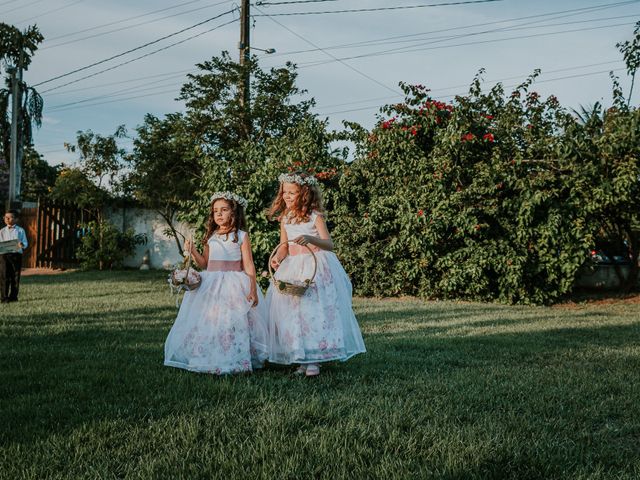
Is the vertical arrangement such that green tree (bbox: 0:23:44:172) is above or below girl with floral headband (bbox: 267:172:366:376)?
above

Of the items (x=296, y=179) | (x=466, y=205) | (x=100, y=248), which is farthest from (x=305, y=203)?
(x=100, y=248)

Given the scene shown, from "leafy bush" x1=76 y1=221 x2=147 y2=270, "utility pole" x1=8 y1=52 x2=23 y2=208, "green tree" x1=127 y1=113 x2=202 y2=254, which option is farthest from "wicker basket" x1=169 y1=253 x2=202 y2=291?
"utility pole" x1=8 y1=52 x2=23 y2=208

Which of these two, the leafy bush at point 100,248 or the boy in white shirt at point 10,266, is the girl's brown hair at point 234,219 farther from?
the leafy bush at point 100,248

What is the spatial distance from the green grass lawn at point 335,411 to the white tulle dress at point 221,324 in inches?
6.3

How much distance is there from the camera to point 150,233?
64.1 ft

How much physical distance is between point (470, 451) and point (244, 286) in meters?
2.51

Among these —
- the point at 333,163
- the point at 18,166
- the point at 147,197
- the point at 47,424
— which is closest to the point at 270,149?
the point at 333,163

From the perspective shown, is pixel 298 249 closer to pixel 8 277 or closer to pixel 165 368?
pixel 165 368

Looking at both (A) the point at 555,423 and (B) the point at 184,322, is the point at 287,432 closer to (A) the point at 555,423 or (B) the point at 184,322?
(A) the point at 555,423

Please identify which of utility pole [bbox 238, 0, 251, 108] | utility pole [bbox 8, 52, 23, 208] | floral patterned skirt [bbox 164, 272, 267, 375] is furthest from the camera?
utility pole [bbox 8, 52, 23, 208]

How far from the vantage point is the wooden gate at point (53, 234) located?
740 inches

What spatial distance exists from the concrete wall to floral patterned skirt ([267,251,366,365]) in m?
14.7

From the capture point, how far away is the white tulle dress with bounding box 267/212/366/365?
471 cm

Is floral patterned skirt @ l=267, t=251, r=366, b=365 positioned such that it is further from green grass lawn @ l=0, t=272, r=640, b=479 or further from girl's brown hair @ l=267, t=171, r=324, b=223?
girl's brown hair @ l=267, t=171, r=324, b=223
